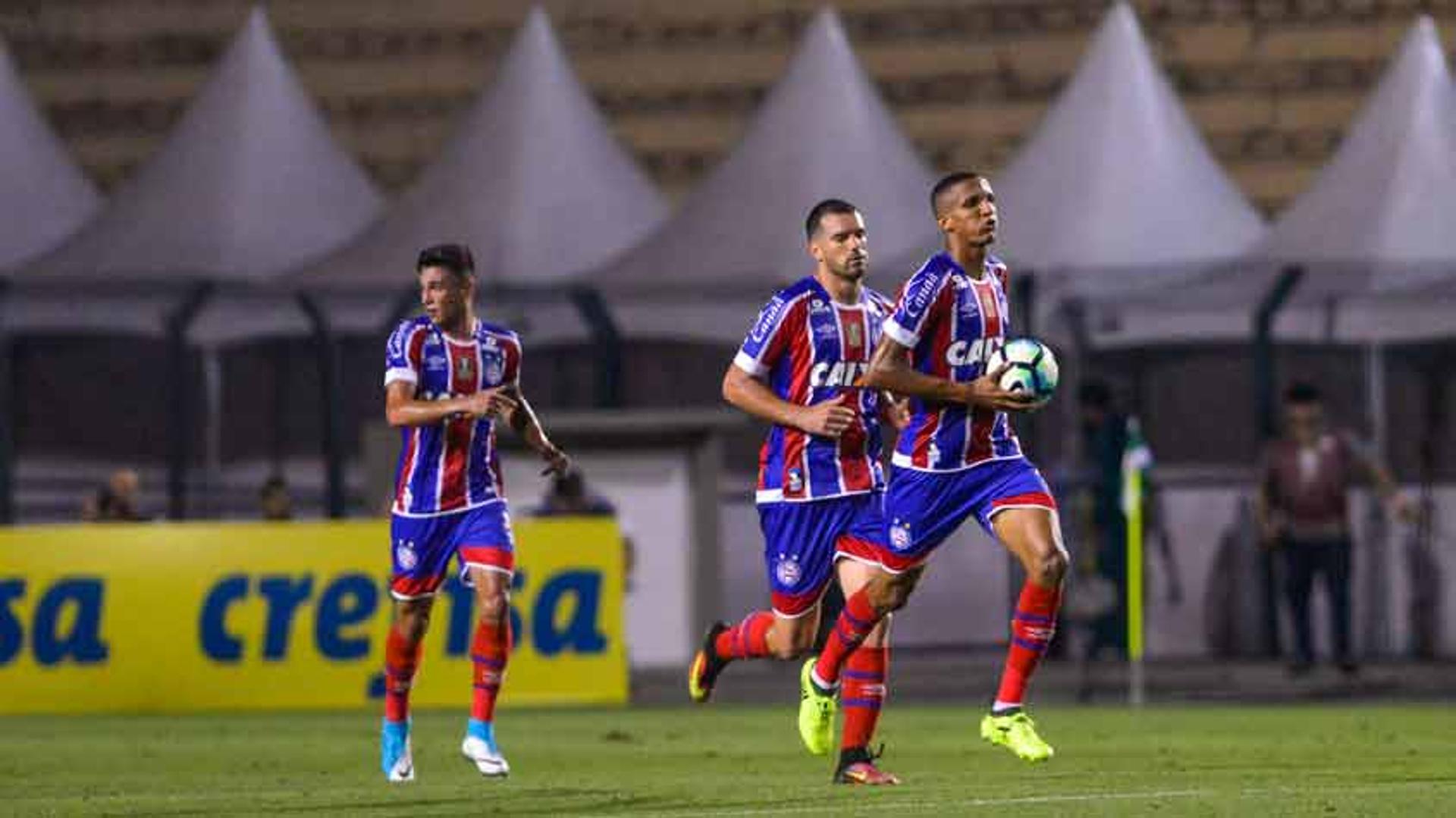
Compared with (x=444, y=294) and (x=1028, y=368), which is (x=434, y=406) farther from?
(x=1028, y=368)

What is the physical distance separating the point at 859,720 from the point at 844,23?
63.5ft

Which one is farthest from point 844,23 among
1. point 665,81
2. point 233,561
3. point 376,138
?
point 233,561

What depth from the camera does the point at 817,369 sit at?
13250 millimetres

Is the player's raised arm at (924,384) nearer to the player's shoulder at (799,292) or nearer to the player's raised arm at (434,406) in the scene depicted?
the player's shoulder at (799,292)

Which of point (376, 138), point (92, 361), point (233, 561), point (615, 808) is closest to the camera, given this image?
point (615, 808)

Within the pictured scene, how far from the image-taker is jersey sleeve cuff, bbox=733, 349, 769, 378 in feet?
43.5

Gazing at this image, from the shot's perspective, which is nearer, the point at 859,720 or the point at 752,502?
the point at 859,720

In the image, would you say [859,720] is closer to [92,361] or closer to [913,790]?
[913,790]

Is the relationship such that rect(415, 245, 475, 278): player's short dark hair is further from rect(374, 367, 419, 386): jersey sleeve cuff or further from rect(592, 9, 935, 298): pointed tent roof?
rect(592, 9, 935, 298): pointed tent roof

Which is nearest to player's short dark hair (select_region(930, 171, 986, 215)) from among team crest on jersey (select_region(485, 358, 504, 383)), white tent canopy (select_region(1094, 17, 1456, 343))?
team crest on jersey (select_region(485, 358, 504, 383))

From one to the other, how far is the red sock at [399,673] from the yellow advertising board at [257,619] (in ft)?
23.6

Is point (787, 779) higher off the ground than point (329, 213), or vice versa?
point (329, 213)

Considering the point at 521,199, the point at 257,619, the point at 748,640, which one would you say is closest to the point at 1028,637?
the point at 748,640

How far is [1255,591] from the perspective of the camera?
27.4m
